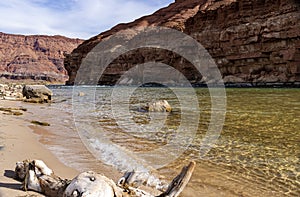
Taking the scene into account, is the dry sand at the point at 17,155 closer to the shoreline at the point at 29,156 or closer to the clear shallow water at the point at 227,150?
the shoreline at the point at 29,156

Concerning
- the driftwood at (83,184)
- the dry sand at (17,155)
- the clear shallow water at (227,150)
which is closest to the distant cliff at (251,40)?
the clear shallow water at (227,150)

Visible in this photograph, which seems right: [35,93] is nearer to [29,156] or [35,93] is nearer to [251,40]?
[29,156]

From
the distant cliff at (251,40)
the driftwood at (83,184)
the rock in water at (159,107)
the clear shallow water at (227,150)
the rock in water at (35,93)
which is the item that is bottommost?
the clear shallow water at (227,150)

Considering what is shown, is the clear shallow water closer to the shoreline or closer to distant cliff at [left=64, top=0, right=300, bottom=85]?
the shoreline

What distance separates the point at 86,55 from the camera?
344 feet

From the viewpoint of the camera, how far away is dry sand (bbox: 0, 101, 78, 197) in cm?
356

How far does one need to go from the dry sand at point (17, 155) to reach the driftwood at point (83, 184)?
15cm

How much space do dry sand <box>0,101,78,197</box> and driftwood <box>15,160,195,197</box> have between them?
15 cm

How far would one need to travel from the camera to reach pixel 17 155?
5.35 m

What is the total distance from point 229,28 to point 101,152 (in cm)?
5415

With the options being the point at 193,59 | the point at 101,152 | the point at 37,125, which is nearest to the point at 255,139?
the point at 101,152

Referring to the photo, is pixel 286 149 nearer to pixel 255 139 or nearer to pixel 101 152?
pixel 255 139

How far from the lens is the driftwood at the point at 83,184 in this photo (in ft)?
9.33

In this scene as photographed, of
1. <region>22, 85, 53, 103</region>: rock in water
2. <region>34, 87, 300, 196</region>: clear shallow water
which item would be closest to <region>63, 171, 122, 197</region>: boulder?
<region>34, 87, 300, 196</region>: clear shallow water
